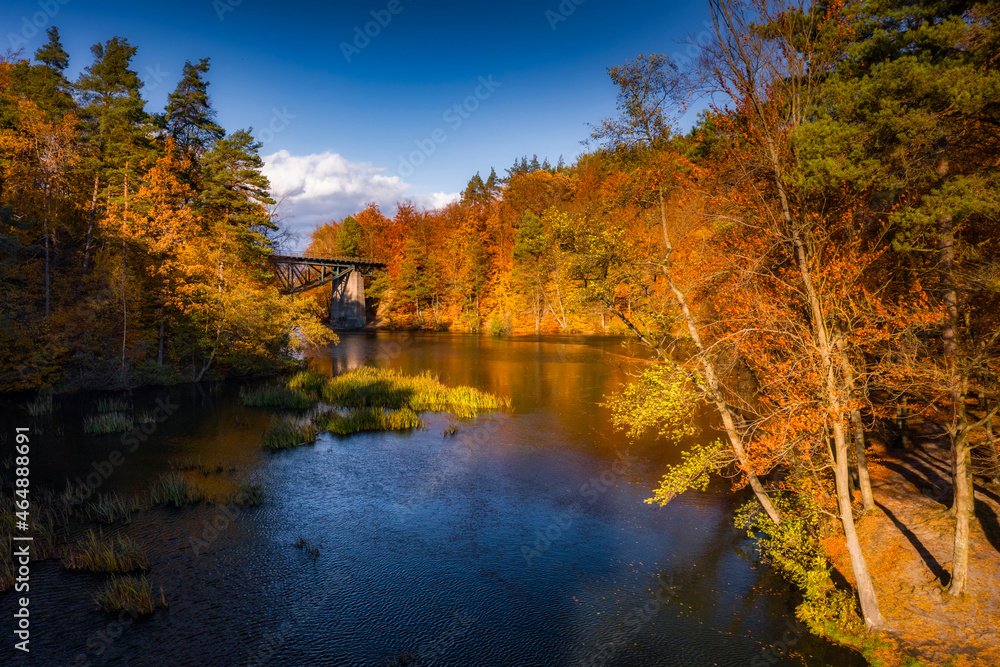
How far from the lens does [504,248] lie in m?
72.7

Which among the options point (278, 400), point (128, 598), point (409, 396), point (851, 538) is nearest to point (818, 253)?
point (851, 538)

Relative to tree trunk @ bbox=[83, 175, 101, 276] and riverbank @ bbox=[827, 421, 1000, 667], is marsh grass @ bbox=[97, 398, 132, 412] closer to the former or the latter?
tree trunk @ bbox=[83, 175, 101, 276]

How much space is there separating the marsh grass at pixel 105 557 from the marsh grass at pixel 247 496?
3222 millimetres

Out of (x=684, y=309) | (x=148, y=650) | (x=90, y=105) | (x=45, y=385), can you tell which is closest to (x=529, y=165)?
(x=90, y=105)

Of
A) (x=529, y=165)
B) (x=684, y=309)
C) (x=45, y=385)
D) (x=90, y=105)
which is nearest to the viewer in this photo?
(x=684, y=309)

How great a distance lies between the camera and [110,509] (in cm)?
1359

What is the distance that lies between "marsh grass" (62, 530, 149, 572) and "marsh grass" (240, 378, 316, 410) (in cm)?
1503

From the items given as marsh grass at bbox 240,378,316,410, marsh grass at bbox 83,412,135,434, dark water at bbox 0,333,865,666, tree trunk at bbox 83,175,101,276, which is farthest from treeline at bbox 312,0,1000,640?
tree trunk at bbox 83,175,101,276

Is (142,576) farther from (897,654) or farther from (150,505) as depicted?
(897,654)

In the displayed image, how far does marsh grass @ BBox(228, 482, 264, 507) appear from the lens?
49.0 feet

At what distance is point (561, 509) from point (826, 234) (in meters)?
10.2

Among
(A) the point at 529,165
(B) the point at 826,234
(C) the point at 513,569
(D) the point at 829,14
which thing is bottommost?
(C) the point at 513,569

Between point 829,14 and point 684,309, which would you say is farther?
point 684,309

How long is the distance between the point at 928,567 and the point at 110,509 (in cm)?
1996
